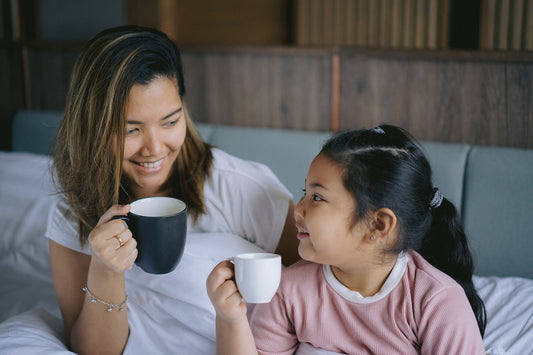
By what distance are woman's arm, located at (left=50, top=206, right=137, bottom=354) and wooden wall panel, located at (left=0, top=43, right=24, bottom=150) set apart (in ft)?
5.16

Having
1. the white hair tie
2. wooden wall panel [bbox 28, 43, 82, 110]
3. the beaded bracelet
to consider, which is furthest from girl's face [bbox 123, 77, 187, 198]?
wooden wall panel [bbox 28, 43, 82, 110]

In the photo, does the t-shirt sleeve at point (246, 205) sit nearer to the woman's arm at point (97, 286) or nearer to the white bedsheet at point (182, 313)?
the white bedsheet at point (182, 313)

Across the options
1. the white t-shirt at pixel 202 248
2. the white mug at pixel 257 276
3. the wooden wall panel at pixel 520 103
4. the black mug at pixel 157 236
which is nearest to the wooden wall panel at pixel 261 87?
the wooden wall panel at pixel 520 103

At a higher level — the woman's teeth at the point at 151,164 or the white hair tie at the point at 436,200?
the woman's teeth at the point at 151,164

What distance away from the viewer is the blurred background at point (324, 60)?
68.9 inches

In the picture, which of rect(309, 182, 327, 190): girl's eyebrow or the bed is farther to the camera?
the bed

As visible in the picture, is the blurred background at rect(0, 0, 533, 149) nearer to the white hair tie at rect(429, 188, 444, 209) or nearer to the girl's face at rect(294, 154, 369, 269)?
the white hair tie at rect(429, 188, 444, 209)

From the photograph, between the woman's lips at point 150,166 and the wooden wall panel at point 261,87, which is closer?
the woman's lips at point 150,166

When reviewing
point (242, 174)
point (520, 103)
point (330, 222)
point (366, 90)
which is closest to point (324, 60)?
point (366, 90)

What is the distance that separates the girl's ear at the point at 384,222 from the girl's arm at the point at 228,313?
0.27 meters

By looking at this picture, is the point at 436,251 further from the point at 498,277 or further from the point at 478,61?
the point at 478,61

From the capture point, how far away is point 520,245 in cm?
148

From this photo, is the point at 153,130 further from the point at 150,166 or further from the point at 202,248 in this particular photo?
the point at 202,248

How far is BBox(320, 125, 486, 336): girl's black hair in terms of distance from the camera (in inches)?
39.0
